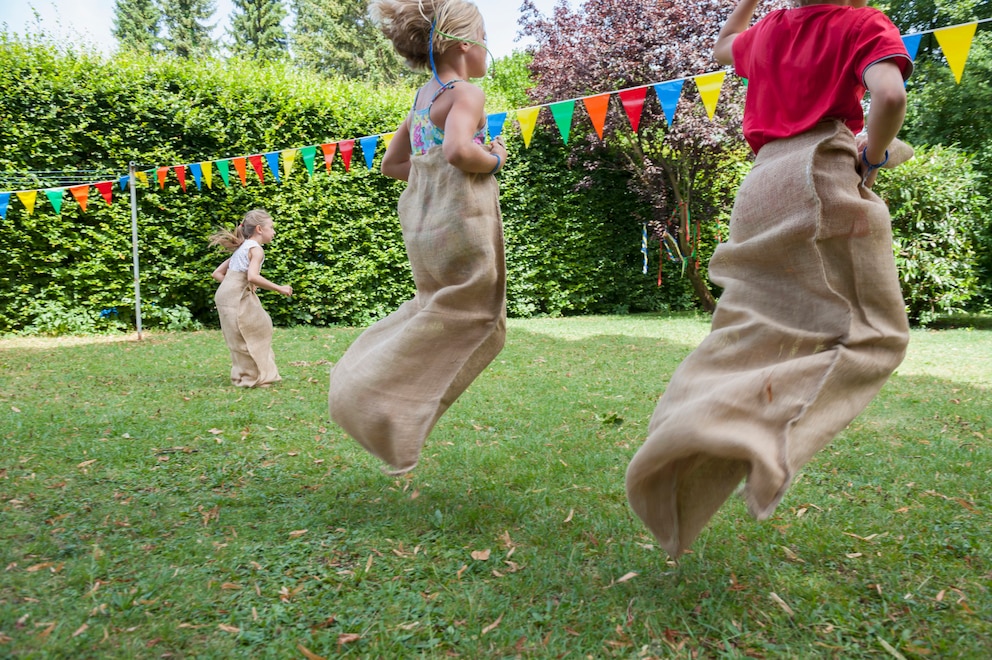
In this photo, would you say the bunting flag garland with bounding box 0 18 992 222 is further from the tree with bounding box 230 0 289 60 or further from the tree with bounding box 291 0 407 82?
the tree with bounding box 230 0 289 60

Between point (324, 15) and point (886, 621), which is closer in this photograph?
point (886, 621)

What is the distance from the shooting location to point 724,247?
2.50m

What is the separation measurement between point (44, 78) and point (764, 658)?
38.4ft

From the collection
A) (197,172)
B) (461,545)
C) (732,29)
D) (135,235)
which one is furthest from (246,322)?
(732,29)

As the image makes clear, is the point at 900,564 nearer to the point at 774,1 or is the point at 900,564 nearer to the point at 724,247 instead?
the point at 724,247

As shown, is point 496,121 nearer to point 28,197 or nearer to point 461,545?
point 461,545

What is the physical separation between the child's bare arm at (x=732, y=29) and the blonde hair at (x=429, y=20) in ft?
3.34

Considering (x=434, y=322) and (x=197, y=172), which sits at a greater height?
(x=197, y=172)

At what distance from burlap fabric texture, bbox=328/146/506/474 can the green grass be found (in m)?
0.54

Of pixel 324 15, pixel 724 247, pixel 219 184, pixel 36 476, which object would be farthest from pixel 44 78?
pixel 324 15

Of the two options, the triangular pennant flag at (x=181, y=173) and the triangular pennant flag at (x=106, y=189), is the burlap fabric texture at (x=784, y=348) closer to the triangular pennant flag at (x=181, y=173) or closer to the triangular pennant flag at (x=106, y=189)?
the triangular pennant flag at (x=181, y=173)

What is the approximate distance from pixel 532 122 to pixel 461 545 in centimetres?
522

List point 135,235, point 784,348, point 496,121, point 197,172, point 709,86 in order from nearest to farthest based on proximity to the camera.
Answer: point 784,348
point 709,86
point 496,121
point 135,235
point 197,172

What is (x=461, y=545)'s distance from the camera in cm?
309
